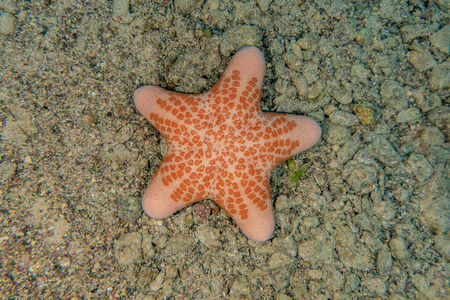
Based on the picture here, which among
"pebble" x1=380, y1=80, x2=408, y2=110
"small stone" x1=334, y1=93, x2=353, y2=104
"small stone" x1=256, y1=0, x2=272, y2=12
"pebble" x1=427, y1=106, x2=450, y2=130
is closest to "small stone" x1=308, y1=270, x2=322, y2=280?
"small stone" x1=334, y1=93, x2=353, y2=104

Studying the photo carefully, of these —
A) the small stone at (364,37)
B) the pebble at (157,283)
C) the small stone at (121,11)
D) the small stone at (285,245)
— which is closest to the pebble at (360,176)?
the small stone at (285,245)

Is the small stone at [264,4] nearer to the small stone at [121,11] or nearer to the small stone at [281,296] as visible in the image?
the small stone at [121,11]

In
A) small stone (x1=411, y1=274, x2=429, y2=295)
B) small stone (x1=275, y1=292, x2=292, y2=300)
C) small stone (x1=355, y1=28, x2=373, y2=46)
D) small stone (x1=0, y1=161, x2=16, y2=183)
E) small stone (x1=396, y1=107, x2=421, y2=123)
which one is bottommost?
small stone (x1=275, y1=292, x2=292, y2=300)

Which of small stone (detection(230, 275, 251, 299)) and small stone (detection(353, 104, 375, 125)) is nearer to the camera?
small stone (detection(230, 275, 251, 299))

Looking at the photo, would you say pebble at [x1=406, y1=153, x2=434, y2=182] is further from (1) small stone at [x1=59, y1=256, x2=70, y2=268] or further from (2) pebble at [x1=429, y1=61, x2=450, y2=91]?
(1) small stone at [x1=59, y1=256, x2=70, y2=268]

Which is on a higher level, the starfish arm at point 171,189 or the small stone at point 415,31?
the small stone at point 415,31

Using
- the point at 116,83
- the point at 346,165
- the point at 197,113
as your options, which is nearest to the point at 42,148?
the point at 116,83

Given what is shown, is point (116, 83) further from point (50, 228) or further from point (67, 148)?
point (50, 228)
